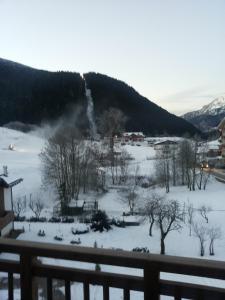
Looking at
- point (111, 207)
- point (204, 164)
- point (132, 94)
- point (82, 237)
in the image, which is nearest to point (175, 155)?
point (204, 164)

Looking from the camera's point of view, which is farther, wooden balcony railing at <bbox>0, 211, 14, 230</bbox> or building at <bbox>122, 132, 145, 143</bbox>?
building at <bbox>122, 132, 145, 143</bbox>

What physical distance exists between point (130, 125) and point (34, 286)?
223 ft

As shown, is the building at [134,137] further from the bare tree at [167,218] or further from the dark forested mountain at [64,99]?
the bare tree at [167,218]

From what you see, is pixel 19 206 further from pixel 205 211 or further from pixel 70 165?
pixel 205 211

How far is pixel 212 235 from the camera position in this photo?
1498 centimetres

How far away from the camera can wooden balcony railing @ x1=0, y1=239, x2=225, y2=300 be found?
167 centimetres

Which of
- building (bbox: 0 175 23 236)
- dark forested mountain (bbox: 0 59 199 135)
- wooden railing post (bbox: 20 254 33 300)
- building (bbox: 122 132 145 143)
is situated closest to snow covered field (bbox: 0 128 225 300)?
building (bbox: 0 175 23 236)

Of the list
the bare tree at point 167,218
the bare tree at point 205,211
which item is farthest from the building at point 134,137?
the bare tree at point 167,218

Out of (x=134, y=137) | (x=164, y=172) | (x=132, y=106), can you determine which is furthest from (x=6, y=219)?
(x=132, y=106)

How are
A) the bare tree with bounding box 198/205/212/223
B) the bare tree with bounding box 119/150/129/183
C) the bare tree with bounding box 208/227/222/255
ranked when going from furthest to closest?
1. the bare tree with bounding box 119/150/129/183
2. the bare tree with bounding box 198/205/212/223
3. the bare tree with bounding box 208/227/222/255

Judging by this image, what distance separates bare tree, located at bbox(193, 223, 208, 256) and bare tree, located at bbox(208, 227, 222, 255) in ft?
0.63

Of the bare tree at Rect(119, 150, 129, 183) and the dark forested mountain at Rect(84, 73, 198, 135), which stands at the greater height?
the dark forested mountain at Rect(84, 73, 198, 135)

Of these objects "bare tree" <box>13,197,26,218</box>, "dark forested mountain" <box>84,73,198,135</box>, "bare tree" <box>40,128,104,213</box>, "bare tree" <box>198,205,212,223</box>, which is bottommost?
"bare tree" <box>198,205,212,223</box>

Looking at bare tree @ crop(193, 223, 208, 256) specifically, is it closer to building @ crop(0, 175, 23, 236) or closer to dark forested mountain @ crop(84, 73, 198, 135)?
building @ crop(0, 175, 23, 236)
